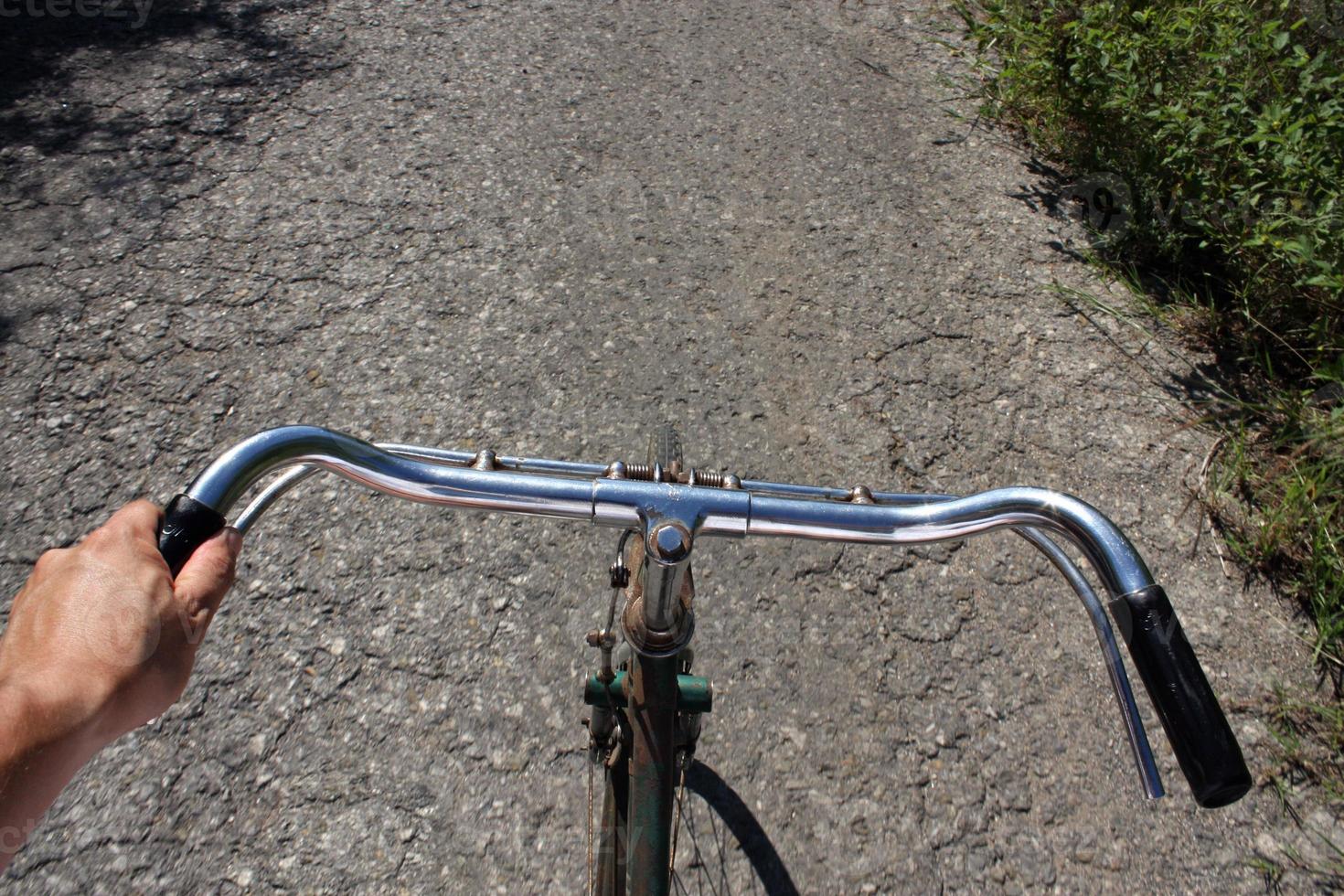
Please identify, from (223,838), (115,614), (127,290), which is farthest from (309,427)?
(127,290)

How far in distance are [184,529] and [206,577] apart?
0.05m

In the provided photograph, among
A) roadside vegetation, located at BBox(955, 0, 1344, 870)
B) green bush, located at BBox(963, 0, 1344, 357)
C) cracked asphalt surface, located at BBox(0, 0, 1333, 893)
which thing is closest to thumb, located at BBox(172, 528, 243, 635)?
cracked asphalt surface, located at BBox(0, 0, 1333, 893)

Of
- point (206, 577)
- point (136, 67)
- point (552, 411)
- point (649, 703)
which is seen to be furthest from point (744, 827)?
point (136, 67)

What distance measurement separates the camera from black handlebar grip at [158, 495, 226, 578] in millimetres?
861

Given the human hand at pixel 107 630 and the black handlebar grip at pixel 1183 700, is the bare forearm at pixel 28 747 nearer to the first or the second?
the human hand at pixel 107 630

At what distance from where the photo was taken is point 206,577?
874 millimetres

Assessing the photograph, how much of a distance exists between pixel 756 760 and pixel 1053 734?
77 centimetres

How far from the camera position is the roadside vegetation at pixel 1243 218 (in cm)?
255

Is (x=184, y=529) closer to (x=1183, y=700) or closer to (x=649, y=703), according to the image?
(x=649, y=703)

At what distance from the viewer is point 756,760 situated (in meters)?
2.14

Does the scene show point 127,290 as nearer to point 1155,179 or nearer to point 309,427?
point 309,427

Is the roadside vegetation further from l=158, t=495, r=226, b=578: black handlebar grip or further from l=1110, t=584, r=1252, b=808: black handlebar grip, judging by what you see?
l=158, t=495, r=226, b=578: black handlebar grip

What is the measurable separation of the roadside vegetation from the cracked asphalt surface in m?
0.16

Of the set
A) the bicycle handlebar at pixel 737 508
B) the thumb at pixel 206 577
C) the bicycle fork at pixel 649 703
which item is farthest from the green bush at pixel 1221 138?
the thumb at pixel 206 577
